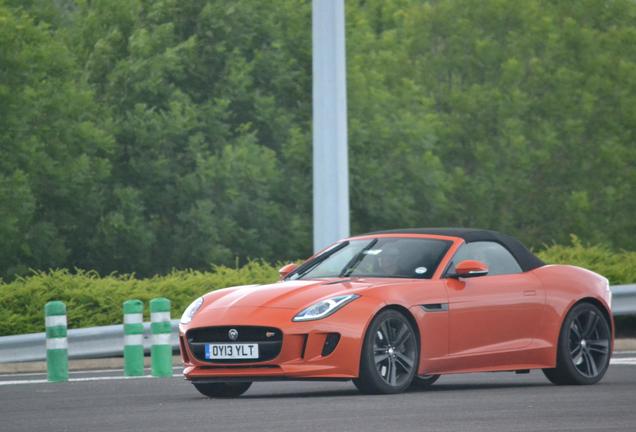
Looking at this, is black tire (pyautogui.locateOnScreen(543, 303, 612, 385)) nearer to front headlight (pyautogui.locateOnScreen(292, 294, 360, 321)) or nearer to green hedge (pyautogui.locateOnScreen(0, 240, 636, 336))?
front headlight (pyautogui.locateOnScreen(292, 294, 360, 321))

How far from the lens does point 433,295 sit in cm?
1468

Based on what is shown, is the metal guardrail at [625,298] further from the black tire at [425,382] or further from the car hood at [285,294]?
the car hood at [285,294]

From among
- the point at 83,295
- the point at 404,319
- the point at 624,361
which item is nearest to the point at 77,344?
the point at 83,295

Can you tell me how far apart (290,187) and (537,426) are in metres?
49.7

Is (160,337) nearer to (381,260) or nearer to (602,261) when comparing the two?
(381,260)

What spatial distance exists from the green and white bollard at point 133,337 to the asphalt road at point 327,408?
131cm

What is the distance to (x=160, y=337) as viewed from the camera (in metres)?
18.3

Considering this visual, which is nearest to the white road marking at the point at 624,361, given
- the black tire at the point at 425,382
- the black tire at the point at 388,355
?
the black tire at the point at 425,382

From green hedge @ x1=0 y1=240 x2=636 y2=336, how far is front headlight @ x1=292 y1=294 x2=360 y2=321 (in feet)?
32.3

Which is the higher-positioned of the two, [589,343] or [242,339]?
[242,339]

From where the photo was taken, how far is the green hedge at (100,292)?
23422mm

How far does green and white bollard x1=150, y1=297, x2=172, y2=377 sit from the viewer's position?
59.7 ft

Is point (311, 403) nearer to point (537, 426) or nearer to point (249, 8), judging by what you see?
point (537, 426)

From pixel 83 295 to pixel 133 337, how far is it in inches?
216
